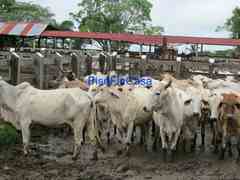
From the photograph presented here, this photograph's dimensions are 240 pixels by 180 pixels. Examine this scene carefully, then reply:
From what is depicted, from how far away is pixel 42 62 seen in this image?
14.2 metres

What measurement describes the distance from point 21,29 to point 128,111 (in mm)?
30130

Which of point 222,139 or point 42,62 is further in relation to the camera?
point 42,62

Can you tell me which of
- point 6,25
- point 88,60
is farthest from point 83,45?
point 88,60

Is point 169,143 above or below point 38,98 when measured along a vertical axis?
below

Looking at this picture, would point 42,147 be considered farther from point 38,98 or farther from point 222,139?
point 222,139

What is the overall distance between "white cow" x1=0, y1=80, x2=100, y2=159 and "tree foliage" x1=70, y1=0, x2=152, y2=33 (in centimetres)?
5270

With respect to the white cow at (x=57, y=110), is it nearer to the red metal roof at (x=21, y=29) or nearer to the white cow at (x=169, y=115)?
the white cow at (x=169, y=115)

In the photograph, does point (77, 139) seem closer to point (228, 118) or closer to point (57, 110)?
point (57, 110)

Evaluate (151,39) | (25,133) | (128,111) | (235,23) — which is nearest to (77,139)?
(25,133)

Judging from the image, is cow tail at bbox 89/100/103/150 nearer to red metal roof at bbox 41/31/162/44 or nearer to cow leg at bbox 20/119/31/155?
cow leg at bbox 20/119/31/155

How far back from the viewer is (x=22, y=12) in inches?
2552

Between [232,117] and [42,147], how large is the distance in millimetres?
3784

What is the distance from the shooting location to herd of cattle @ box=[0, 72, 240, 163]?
9258 mm

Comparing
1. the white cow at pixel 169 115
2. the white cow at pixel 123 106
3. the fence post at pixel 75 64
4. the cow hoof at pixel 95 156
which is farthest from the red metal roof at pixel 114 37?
the cow hoof at pixel 95 156
